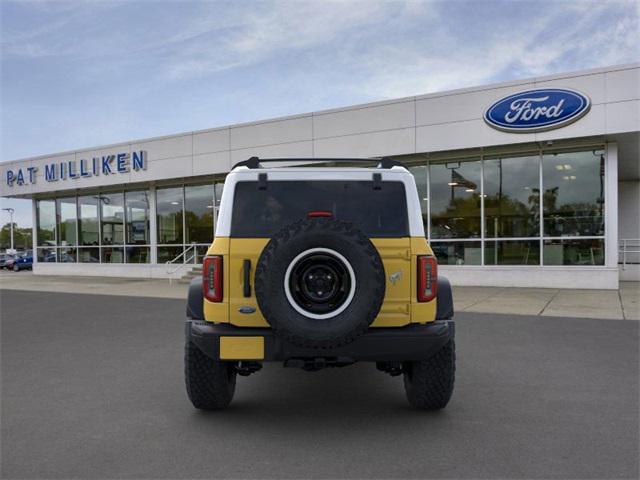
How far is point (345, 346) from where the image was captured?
3480 mm

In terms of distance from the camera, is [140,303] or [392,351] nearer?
[392,351]

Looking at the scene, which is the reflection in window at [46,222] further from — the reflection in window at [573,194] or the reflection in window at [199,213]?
the reflection in window at [573,194]

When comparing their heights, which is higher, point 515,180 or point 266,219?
point 515,180

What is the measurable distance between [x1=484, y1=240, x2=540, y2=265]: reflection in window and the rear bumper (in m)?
12.3

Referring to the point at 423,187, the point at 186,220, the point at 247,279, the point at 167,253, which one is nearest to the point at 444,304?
the point at 247,279

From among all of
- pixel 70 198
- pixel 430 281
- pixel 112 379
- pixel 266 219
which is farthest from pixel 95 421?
pixel 70 198

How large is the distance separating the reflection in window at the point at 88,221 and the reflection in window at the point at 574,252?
2011cm

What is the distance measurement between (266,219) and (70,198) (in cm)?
2491

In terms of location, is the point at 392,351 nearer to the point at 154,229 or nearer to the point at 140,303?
the point at 140,303

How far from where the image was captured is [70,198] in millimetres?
25375

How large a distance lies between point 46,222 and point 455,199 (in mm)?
21926

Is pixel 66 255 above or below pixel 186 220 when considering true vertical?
below

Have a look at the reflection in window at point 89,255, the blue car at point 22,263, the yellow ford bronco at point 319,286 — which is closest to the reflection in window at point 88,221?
the reflection in window at point 89,255

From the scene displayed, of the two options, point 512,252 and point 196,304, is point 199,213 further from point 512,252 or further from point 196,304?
point 196,304
